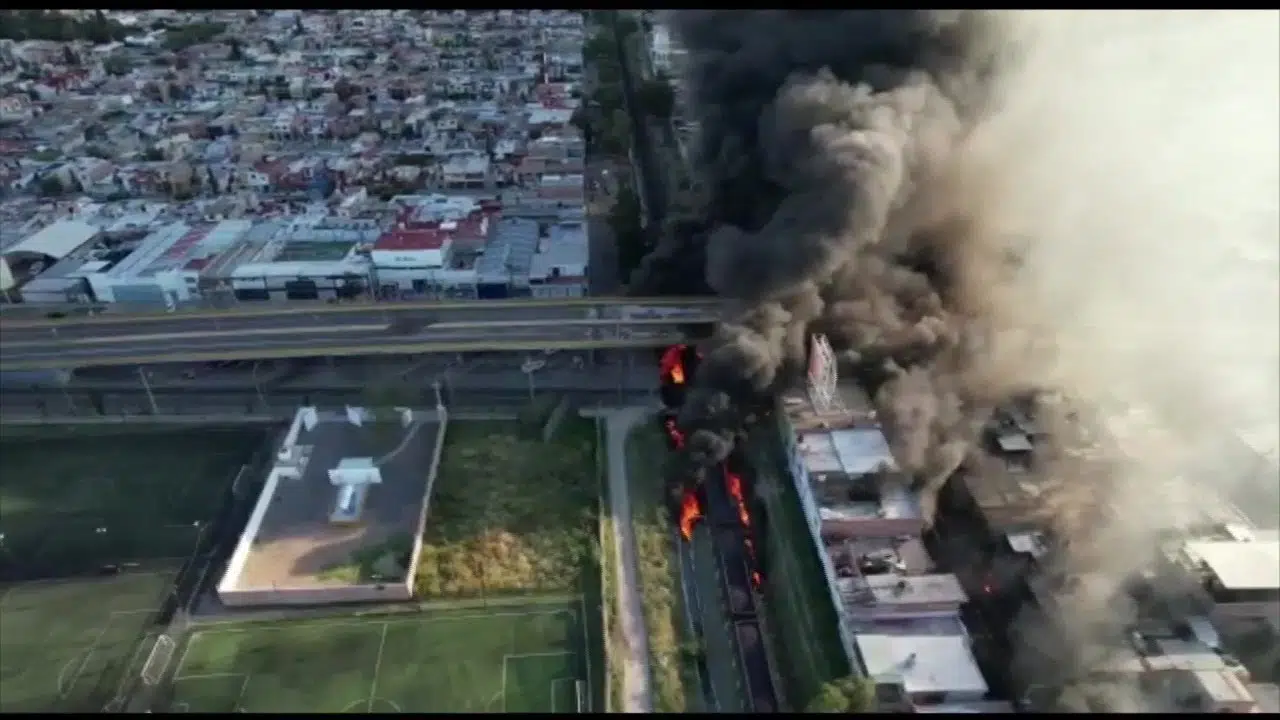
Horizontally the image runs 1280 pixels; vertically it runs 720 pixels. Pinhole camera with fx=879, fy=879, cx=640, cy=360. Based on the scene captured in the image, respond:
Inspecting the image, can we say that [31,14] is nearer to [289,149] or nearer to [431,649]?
[289,149]

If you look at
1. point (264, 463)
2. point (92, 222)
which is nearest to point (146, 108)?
point (92, 222)

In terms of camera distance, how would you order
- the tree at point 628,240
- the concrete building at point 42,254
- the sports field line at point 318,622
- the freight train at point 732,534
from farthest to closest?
the tree at point 628,240 → the concrete building at point 42,254 → the sports field line at point 318,622 → the freight train at point 732,534

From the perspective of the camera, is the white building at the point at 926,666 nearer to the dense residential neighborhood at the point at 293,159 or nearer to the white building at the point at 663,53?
the dense residential neighborhood at the point at 293,159

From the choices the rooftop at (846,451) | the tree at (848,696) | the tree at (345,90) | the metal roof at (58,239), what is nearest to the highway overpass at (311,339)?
the rooftop at (846,451)

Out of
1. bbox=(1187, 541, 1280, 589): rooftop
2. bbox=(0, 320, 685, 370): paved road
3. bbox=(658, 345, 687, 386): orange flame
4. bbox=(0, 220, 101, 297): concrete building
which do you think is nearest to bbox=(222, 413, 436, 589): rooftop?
bbox=(0, 320, 685, 370): paved road

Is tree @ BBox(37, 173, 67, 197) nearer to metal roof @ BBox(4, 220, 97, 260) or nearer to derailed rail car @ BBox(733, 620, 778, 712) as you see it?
metal roof @ BBox(4, 220, 97, 260)

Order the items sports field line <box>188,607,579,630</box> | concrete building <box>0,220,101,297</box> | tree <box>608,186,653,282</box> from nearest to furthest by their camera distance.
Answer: sports field line <box>188,607,579,630</box> < concrete building <box>0,220,101,297</box> < tree <box>608,186,653,282</box>

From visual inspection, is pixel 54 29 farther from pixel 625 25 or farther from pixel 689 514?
pixel 689 514
